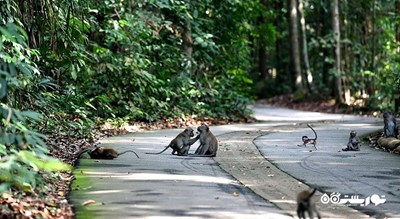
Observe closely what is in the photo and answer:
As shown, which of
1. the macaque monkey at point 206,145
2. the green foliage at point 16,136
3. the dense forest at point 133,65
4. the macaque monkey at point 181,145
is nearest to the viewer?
the green foliage at point 16,136

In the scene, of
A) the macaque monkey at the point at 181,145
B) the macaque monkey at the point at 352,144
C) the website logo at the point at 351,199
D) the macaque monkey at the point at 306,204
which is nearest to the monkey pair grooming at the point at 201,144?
the macaque monkey at the point at 181,145

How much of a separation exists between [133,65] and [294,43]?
68.3 feet

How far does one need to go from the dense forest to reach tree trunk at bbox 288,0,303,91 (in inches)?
3.2

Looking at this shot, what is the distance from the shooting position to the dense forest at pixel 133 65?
34.3 feet

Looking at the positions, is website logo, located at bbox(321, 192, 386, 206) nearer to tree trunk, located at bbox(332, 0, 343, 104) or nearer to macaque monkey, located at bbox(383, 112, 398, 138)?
macaque monkey, located at bbox(383, 112, 398, 138)

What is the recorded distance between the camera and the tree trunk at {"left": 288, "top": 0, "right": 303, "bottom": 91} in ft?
131

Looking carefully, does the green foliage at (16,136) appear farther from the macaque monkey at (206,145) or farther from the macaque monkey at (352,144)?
the macaque monkey at (352,144)

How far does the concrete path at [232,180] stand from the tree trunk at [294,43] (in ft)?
77.2

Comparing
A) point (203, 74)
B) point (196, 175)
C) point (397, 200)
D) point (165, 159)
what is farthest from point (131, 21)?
point (397, 200)

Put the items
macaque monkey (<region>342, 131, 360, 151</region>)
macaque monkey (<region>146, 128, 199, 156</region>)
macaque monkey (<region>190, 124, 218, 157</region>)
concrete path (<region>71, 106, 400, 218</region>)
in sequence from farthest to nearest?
1. macaque monkey (<region>342, 131, 360, 151</region>)
2. macaque monkey (<region>146, 128, 199, 156</region>)
3. macaque monkey (<region>190, 124, 218, 157</region>)
4. concrete path (<region>71, 106, 400, 218</region>)

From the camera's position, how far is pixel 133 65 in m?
21.4

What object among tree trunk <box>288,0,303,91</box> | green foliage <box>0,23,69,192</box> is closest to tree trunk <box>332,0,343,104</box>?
tree trunk <box>288,0,303,91</box>

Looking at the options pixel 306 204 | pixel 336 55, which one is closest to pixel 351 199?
pixel 306 204

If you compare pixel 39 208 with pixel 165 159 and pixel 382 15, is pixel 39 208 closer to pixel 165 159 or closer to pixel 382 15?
pixel 165 159
